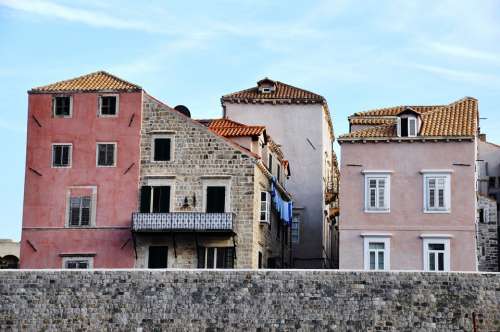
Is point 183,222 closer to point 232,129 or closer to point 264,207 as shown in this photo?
point 264,207

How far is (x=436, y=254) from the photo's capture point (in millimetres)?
59719

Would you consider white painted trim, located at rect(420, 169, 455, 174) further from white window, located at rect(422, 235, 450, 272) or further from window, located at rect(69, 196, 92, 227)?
window, located at rect(69, 196, 92, 227)

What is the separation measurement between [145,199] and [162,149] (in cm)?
273

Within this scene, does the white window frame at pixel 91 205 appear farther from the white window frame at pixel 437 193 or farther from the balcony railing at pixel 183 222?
the white window frame at pixel 437 193

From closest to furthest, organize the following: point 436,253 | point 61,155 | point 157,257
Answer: point 436,253 < point 157,257 < point 61,155

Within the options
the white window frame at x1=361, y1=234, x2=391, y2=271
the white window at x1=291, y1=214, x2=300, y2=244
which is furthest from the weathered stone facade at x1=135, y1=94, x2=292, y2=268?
the white window at x1=291, y1=214, x2=300, y2=244

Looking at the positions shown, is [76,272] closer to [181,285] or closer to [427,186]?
[181,285]

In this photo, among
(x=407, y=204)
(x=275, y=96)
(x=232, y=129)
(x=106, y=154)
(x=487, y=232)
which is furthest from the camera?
(x=487, y=232)

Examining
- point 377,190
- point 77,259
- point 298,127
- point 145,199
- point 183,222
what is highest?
point 298,127

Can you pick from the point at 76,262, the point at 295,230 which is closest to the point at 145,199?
the point at 76,262

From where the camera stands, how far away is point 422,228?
6012cm

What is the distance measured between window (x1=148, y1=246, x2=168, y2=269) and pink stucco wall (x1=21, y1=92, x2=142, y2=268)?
0.99m

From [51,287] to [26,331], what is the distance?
2146 mm

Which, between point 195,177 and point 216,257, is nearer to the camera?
point 216,257
